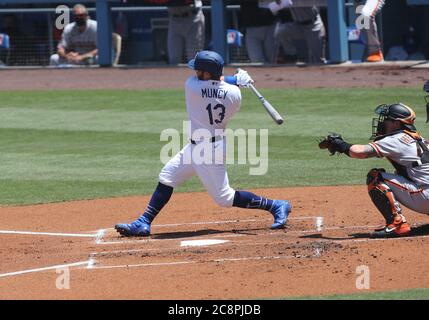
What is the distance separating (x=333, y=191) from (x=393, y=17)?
9.68 m

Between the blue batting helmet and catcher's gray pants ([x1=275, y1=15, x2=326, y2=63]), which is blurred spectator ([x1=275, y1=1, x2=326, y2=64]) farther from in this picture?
the blue batting helmet

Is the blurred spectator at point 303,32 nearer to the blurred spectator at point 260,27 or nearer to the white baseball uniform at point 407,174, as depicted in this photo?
the blurred spectator at point 260,27

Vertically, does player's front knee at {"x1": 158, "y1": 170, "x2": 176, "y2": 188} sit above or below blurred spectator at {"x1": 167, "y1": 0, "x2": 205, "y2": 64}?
below

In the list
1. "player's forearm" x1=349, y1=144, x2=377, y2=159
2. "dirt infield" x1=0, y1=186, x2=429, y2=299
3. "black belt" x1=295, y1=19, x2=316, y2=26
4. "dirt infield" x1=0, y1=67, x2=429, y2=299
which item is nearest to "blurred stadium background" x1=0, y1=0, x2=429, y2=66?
"black belt" x1=295, y1=19, x2=316, y2=26

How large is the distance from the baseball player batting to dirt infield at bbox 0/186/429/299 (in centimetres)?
18

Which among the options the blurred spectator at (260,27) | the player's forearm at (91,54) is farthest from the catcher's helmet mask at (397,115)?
the player's forearm at (91,54)

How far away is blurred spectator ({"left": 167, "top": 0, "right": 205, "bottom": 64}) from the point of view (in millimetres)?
19109

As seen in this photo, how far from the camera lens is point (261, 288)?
6.74 m

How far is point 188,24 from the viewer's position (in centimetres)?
1920

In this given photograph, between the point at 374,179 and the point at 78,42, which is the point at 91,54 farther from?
the point at 374,179

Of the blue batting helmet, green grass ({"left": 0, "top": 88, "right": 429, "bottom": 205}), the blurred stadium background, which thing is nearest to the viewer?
the blue batting helmet

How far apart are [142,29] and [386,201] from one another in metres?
13.3

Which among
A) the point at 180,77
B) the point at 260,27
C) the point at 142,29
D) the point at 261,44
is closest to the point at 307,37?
the point at 260,27

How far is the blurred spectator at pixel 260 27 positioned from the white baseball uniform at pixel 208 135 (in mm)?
10021
